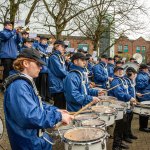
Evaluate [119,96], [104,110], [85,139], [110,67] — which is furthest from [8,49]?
[85,139]

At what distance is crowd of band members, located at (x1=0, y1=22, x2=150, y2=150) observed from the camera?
5160 mm

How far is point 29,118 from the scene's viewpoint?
108 inches

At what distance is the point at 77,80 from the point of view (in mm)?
5109

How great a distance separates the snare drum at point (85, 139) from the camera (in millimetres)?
3295

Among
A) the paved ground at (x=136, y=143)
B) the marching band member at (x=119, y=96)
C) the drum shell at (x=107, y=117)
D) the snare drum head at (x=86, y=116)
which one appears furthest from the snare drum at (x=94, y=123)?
the marching band member at (x=119, y=96)

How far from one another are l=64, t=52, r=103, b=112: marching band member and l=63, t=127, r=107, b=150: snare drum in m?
1.18

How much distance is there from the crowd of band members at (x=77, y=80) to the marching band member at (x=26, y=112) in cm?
38

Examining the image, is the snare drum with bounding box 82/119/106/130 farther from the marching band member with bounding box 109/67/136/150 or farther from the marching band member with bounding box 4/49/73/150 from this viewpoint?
the marching band member with bounding box 109/67/136/150

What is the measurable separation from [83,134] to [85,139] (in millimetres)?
199

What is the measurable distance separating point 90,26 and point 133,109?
17088 mm

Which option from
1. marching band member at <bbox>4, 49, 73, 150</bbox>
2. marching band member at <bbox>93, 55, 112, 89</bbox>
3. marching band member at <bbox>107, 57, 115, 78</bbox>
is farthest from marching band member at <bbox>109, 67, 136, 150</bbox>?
marching band member at <bbox>107, 57, 115, 78</bbox>

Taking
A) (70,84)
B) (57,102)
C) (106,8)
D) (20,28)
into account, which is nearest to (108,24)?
(106,8)

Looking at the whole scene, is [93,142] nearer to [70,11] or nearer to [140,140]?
[140,140]

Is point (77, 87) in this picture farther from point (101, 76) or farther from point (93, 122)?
point (101, 76)
